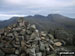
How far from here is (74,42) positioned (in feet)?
70.5

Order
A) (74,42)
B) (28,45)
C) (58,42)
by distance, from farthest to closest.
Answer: (74,42) < (58,42) < (28,45)

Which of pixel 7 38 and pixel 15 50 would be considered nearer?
pixel 15 50

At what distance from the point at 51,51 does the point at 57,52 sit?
71 centimetres

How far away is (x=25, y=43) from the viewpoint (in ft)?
55.6

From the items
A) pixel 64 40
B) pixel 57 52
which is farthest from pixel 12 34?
pixel 64 40

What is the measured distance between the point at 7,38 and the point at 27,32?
7.58ft

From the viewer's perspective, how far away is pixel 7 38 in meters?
18.0

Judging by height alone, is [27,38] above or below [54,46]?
A: above

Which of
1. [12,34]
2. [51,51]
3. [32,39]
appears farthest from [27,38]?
[51,51]

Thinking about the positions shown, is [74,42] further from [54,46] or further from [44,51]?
[44,51]

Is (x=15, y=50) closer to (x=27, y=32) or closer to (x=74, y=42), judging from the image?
(x=27, y=32)

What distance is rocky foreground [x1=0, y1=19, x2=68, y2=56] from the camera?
16641mm

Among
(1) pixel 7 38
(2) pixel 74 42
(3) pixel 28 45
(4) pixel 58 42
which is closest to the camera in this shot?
(3) pixel 28 45

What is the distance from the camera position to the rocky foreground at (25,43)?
16641 millimetres
